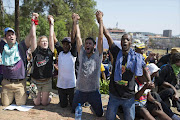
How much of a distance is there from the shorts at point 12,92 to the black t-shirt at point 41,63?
47 centimetres

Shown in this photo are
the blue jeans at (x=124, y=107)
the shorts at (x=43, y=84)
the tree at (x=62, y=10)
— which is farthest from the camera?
the tree at (x=62, y=10)

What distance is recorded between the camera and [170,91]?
431cm

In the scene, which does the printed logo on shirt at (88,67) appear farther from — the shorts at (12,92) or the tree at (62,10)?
the tree at (62,10)

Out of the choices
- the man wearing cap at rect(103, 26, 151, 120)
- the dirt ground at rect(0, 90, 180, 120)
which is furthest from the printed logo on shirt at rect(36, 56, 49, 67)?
the man wearing cap at rect(103, 26, 151, 120)

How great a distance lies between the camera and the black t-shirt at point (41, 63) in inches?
170

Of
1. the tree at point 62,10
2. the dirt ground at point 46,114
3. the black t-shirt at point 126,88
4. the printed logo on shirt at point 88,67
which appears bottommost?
the dirt ground at point 46,114

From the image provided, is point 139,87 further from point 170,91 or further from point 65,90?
point 65,90

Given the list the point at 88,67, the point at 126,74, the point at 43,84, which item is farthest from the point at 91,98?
the point at 43,84

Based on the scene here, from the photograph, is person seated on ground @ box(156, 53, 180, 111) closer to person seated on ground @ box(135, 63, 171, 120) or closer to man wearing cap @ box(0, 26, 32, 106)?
person seated on ground @ box(135, 63, 171, 120)

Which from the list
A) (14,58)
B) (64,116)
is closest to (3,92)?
(14,58)

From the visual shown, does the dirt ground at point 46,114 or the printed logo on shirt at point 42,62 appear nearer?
the dirt ground at point 46,114

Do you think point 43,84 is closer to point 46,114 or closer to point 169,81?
point 46,114

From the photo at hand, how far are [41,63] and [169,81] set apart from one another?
3366 millimetres

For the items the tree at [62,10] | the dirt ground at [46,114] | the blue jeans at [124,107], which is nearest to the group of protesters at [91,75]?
the blue jeans at [124,107]
